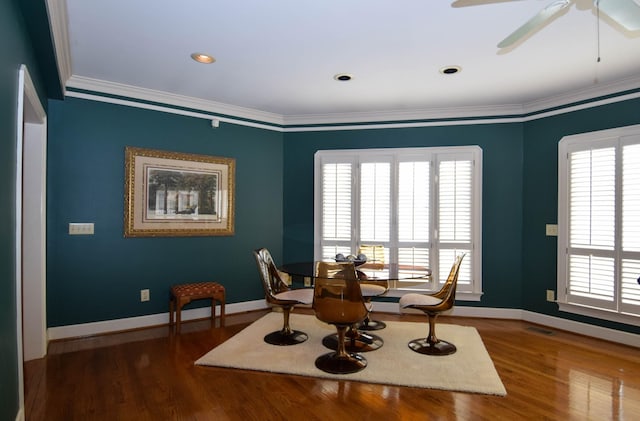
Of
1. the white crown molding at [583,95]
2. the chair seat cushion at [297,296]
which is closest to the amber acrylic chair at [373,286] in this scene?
the chair seat cushion at [297,296]

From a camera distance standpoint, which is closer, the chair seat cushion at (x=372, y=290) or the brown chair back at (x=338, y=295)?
the brown chair back at (x=338, y=295)

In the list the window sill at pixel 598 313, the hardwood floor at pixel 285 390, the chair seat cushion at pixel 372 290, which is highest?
the chair seat cushion at pixel 372 290

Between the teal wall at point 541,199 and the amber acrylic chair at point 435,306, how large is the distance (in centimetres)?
158

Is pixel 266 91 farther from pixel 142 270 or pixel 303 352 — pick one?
pixel 303 352

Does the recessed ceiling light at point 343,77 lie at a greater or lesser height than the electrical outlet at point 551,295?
greater

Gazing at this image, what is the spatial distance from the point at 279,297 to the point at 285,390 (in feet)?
3.51

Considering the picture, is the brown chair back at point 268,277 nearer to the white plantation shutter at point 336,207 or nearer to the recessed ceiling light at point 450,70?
the white plantation shutter at point 336,207

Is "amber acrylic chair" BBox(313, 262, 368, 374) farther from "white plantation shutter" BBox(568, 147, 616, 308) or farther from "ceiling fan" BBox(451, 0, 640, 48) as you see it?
"white plantation shutter" BBox(568, 147, 616, 308)

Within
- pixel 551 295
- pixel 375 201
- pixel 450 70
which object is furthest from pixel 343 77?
pixel 551 295

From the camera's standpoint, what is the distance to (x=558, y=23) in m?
2.71

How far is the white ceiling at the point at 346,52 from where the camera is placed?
8.41ft

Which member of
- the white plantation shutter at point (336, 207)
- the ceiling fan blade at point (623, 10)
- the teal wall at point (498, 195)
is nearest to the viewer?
the ceiling fan blade at point (623, 10)

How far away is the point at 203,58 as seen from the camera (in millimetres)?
3336

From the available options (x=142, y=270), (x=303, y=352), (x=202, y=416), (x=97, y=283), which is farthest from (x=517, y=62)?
(x=97, y=283)
